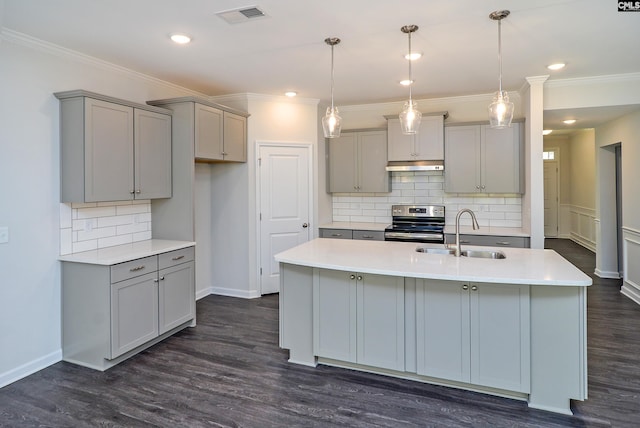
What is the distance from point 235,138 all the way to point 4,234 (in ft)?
7.93

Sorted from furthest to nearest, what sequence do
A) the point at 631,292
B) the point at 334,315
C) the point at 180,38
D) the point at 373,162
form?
the point at 373,162
the point at 631,292
the point at 180,38
the point at 334,315

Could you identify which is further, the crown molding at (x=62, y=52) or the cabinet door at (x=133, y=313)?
the cabinet door at (x=133, y=313)

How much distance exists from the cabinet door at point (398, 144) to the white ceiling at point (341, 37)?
803 mm

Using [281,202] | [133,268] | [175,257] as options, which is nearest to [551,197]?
[281,202]

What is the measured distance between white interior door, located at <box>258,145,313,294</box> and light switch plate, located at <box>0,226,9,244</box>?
8.55ft

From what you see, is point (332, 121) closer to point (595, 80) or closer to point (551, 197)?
point (595, 80)

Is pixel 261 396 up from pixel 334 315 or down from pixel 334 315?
down

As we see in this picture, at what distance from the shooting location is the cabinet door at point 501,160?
462 centimetres

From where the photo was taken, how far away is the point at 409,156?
16.4 feet

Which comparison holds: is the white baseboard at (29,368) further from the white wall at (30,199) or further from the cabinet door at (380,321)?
the cabinet door at (380,321)

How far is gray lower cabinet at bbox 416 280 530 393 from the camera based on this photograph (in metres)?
2.40

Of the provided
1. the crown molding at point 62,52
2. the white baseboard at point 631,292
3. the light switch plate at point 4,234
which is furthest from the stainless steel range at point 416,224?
the light switch plate at point 4,234

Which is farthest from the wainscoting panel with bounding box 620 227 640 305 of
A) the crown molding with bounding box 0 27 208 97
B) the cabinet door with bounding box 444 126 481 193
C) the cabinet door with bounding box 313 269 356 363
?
the crown molding with bounding box 0 27 208 97

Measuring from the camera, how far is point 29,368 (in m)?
2.91
